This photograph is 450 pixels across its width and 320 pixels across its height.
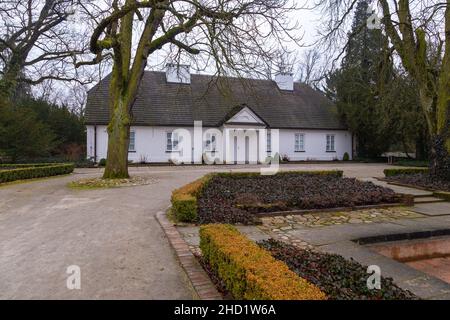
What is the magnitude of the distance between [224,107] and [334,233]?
72.7ft

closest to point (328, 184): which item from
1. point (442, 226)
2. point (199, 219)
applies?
point (442, 226)

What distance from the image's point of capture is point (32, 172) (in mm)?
15977

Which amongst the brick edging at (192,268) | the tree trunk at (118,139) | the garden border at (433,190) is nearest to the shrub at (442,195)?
the garden border at (433,190)

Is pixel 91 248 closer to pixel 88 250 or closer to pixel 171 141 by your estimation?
pixel 88 250

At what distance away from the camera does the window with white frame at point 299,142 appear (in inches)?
1156

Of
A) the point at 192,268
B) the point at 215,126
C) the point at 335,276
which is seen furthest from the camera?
the point at 215,126

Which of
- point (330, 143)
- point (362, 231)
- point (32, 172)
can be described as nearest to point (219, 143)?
point (330, 143)

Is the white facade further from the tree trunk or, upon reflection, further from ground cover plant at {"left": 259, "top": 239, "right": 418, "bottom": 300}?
ground cover plant at {"left": 259, "top": 239, "right": 418, "bottom": 300}

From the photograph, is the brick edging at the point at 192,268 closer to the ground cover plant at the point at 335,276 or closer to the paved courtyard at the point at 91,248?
the paved courtyard at the point at 91,248

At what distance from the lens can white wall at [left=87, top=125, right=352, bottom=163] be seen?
24.2 m

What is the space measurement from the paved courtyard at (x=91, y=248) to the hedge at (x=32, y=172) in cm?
436

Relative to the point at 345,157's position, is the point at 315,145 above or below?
above

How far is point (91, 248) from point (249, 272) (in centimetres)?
339
